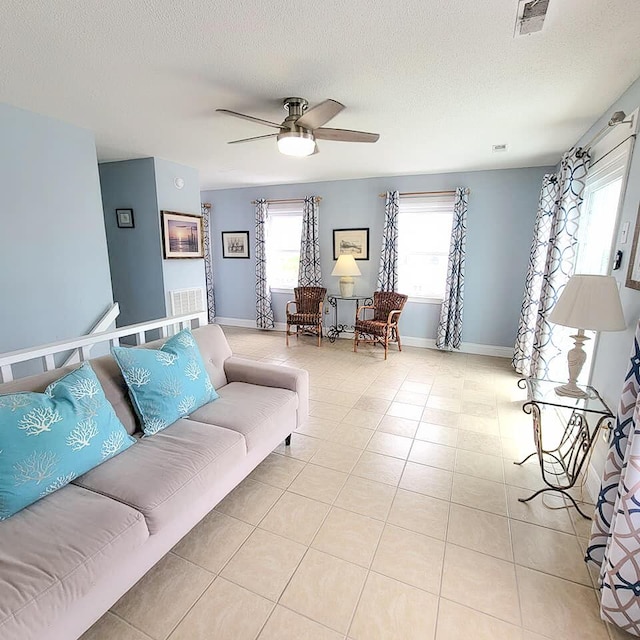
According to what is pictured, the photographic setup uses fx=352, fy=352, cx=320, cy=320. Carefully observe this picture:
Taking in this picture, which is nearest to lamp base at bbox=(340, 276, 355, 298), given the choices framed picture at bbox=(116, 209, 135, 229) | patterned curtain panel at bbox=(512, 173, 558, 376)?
patterned curtain panel at bbox=(512, 173, 558, 376)

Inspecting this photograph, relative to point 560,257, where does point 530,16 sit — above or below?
above

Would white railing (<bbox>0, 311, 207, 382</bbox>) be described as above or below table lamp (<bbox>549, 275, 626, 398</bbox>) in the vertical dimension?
below

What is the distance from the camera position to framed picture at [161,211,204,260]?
426cm

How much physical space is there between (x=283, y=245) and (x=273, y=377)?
3974 mm

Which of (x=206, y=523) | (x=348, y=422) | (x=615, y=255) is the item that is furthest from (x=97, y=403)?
(x=615, y=255)

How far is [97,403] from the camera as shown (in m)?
1.58

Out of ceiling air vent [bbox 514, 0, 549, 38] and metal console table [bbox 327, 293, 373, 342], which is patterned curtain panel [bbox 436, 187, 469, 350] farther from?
ceiling air vent [bbox 514, 0, 549, 38]

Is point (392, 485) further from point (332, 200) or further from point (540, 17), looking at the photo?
point (332, 200)

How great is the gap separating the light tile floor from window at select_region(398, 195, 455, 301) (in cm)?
272

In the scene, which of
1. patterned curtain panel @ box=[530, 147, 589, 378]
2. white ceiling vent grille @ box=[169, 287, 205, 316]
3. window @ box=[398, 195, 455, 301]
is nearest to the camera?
patterned curtain panel @ box=[530, 147, 589, 378]

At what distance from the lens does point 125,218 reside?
4.33m

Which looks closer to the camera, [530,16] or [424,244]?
[530,16]

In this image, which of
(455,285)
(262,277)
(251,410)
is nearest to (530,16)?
→ (251,410)

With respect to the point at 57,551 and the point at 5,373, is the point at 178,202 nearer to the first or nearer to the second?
the point at 5,373
